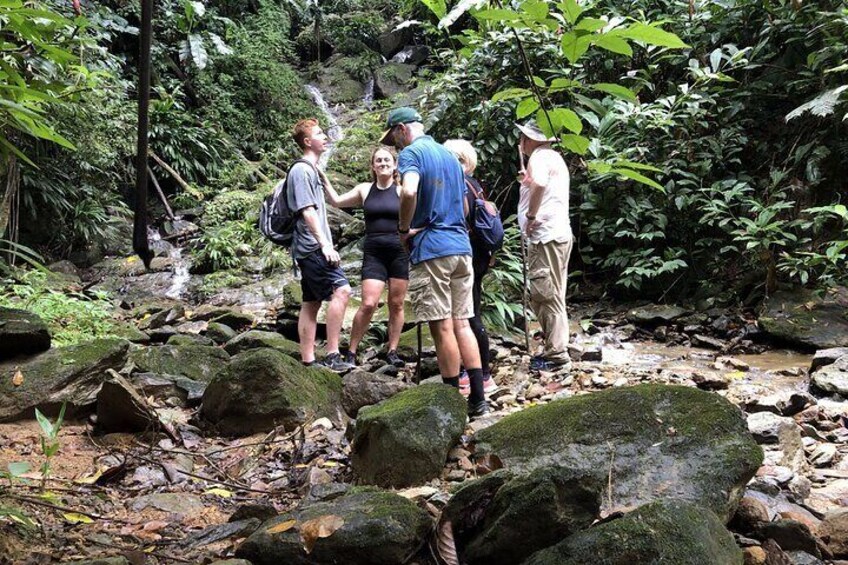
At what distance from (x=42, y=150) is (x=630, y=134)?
8575 mm

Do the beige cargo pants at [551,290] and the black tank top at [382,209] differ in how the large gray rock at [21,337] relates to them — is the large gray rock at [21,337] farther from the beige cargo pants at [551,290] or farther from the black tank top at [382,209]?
the beige cargo pants at [551,290]

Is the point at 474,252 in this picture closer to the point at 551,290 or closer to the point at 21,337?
the point at 551,290

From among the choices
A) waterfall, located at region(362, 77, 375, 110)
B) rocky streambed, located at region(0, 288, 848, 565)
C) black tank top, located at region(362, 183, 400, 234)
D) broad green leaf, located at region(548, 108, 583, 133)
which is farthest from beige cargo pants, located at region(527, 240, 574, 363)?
waterfall, located at region(362, 77, 375, 110)

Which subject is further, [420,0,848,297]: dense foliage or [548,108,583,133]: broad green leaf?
[420,0,848,297]: dense foliage

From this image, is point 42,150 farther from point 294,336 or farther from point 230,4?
point 230,4

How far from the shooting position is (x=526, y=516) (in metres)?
2.00

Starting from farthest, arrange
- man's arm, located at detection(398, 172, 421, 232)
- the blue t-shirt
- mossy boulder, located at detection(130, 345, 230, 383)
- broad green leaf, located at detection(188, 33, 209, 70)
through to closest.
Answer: broad green leaf, located at detection(188, 33, 209, 70) → mossy boulder, located at detection(130, 345, 230, 383) → the blue t-shirt → man's arm, located at detection(398, 172, 421, 232)

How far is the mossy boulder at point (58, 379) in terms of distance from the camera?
12.3 ft

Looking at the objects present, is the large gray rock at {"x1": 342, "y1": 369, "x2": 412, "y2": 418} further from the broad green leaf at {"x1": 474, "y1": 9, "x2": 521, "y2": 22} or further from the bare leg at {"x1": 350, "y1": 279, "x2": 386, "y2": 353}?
the broad green leaf at {"x1": 474, "y1": 9, "x2": 521, "y2": 22}

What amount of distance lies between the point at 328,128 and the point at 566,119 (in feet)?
49.9

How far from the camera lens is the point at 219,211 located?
12.2 m

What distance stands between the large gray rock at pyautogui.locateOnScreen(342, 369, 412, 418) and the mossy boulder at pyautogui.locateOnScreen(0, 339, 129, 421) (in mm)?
1491

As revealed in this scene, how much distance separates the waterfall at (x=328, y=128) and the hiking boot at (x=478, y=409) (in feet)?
31.3

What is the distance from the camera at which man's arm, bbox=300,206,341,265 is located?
188 inches
